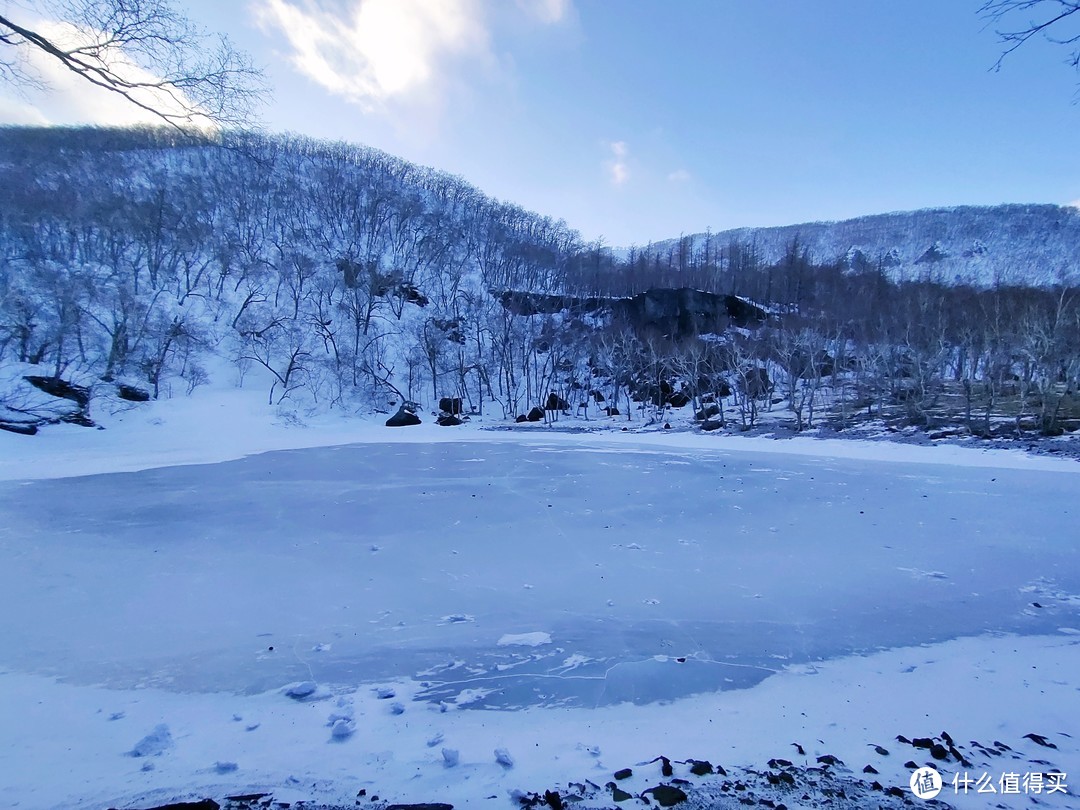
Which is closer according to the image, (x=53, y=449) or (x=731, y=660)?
(x=731, y=660)

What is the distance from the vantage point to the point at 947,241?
445 ft

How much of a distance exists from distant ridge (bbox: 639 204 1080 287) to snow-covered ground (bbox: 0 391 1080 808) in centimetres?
10979

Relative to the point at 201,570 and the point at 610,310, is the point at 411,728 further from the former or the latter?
the point at 610,310

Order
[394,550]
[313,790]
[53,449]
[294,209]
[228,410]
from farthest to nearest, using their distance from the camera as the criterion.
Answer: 1. [294,209]
2. [228,410]
3. [53,449]
4. [394,550]
5. [313,790]

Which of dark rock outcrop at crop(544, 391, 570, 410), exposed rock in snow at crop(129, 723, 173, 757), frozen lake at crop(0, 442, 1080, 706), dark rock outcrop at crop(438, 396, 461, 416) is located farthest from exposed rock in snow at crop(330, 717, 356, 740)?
dark rock outcrop at crop(438, 396, 461, 416)

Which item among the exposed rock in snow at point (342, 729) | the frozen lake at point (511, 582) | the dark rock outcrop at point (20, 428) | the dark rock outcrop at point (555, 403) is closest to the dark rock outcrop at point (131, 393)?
the dark rock outcrop at point (20, 428)

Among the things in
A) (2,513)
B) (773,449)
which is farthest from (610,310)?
(2,513)

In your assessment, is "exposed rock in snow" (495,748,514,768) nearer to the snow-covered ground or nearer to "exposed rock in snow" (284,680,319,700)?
the snow-covered ground

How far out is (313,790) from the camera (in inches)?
120

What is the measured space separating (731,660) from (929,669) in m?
1.74

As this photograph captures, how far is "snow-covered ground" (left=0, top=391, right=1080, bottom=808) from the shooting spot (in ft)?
11.2

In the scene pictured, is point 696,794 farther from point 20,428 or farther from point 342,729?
point 20,428

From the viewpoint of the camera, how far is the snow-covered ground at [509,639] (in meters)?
3.41

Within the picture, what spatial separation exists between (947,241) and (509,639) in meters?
174
